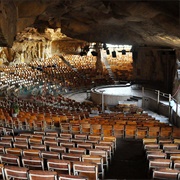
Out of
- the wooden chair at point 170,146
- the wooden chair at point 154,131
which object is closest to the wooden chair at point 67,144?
the wooden chair at point 170,146

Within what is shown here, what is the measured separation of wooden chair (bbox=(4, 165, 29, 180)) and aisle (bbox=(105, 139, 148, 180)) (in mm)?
2314

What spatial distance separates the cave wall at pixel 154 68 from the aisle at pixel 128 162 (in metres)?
13.9

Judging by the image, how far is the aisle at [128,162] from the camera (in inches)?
260

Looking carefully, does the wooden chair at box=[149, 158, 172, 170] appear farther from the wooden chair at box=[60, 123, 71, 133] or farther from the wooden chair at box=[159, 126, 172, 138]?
the wooden chair at box=[60, 123, 71, 133]

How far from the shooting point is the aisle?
6.60 meters

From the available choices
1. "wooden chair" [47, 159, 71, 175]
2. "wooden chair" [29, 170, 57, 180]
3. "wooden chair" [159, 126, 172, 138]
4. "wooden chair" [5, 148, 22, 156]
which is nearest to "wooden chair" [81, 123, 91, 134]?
"wooden chair" [159, 126, 172, 138]

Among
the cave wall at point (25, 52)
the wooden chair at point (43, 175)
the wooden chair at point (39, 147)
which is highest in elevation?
the cave wall at point (25, 52)

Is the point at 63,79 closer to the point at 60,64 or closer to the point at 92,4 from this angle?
the point at 60,64

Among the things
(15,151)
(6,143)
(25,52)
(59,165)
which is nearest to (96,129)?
(6,143)

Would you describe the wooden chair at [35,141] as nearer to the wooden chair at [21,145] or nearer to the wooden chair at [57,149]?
the wooden chair at [21,145]

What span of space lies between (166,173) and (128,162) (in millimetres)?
2287

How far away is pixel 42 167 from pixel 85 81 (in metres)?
22.5

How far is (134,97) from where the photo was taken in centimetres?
1989

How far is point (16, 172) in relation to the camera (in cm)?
509
